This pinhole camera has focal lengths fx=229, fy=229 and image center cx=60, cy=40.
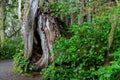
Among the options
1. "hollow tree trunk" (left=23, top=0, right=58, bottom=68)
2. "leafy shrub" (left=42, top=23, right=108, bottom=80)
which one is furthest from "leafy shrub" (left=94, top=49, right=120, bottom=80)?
"hollow tree trunk" (left=23, top=0, right=58, bottom=68)

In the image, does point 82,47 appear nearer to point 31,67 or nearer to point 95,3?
point 95,3

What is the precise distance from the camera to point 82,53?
25.9 ft

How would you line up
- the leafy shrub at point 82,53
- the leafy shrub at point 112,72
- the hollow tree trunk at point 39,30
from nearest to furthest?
the leafy shrub at point 112,72 < the leafy shrub at point 82,53 < the hollow tree trunk at point 39,30

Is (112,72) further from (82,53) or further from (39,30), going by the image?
A: (39,30)

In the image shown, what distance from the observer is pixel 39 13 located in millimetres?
12820

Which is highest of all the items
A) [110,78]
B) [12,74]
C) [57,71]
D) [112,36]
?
[112,36]

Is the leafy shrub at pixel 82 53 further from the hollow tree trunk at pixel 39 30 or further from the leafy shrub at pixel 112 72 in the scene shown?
the hollow tree trunk at pixel 39 30

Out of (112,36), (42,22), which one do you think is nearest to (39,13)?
(42,22)

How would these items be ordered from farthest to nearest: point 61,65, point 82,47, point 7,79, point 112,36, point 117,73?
point 7,79, point 61,65, point 82,47, point 112,36, point 117,73

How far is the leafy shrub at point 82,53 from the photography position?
25.2 feet

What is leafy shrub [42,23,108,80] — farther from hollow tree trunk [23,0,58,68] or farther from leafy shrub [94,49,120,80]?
hollow tree trunk [23,0,58,68]

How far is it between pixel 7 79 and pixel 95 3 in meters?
5.80

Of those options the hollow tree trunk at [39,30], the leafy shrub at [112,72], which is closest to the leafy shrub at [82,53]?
the leafy shrub at [112,72]

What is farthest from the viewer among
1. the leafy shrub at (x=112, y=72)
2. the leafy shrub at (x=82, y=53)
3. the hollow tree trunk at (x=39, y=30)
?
the hollow tree trunk at (x=39, y=30)
